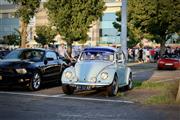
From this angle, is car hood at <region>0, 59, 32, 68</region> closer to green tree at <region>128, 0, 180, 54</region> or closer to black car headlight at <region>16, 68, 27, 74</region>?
black car headlight at <region>16, 68, 27, 74</region>

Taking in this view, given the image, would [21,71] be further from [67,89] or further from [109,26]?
[109,26]

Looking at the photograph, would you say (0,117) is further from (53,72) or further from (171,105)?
(53,72)

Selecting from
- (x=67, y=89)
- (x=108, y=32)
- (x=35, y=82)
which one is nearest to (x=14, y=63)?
(x=35, y=82)

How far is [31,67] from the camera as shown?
16.8m

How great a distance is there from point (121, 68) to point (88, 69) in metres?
1.71

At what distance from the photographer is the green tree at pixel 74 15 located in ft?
144

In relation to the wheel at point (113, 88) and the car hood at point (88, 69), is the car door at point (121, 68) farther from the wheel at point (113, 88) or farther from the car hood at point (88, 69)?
the car hood at point (88, 69)

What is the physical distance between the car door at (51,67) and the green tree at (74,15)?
24.9 meters

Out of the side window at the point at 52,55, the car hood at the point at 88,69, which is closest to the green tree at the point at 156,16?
the side window at the point at 52,55

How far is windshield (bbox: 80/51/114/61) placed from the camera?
54.4ft

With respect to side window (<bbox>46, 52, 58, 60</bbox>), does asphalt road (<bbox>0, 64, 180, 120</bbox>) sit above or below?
below

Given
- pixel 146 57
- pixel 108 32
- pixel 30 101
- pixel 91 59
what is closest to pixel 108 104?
pixel 30 101

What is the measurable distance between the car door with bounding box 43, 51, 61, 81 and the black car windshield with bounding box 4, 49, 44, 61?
10.0 inches

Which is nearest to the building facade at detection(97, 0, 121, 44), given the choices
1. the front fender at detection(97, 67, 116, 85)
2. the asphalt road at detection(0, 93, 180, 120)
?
the front fender at detection(97, 67, 116, 85)
